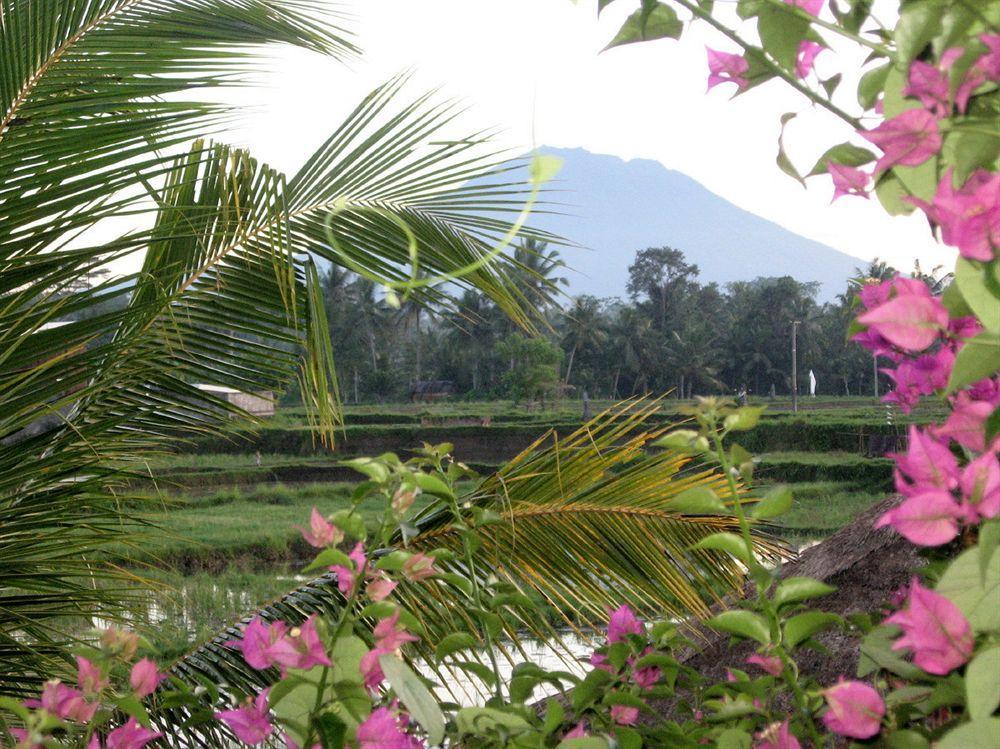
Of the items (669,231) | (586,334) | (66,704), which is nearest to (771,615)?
(66,704)

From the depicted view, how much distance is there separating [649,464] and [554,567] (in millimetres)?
230

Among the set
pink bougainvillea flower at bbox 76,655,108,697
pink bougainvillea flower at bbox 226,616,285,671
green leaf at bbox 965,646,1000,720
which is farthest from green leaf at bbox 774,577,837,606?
pink bougainvillea flower at bbox 76,655,108,697

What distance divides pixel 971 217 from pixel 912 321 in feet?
0.13

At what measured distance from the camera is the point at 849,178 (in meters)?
0.34

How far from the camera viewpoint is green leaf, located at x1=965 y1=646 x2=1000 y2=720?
234mm

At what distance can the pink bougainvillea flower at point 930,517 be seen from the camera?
10.7 inches

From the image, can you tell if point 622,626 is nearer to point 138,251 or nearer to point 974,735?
point 974,735

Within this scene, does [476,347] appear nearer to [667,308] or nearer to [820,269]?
[667,308]

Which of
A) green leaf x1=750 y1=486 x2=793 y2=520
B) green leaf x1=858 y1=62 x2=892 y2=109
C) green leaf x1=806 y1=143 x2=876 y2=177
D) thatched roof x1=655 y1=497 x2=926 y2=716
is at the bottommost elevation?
thatched roof x1=655 y1=497 x2=926 y2=716

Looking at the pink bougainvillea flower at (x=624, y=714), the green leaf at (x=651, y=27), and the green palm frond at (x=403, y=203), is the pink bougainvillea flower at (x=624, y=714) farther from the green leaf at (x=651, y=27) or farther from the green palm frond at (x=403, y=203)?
the green palm frond at (x=403, y=203)

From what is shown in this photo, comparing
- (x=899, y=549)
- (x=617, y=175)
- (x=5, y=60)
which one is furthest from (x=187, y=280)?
(x=617, y=175)

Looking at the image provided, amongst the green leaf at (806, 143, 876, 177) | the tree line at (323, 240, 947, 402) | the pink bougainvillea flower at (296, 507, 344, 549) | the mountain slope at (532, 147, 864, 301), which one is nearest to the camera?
the green leaf at (806, 143, 876, 177)

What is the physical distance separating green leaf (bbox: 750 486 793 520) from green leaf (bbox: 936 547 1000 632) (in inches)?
3.7

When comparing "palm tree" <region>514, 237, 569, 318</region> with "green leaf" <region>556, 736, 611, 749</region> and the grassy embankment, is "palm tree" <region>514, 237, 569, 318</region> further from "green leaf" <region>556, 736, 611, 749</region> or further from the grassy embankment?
the grassy embankment
